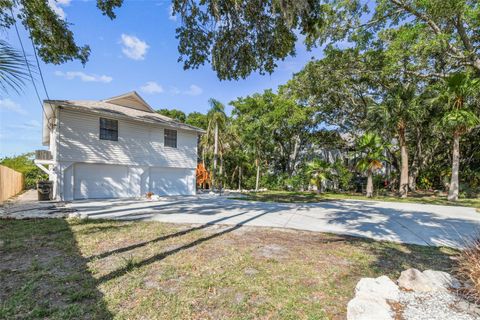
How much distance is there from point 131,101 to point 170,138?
387cm

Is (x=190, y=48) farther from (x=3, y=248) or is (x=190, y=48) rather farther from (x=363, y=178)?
(x=363, y=178)

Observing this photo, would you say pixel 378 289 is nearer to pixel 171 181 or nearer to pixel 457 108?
pixel 171 181

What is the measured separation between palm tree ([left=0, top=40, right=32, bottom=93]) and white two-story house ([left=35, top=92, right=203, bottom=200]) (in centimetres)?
1181

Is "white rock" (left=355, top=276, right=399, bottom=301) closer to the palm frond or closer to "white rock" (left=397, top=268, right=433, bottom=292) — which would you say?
"white rock" (left=397, top=268, right=433, bottom=292)

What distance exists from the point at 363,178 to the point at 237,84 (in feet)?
72.5

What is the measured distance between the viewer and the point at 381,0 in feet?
30.4

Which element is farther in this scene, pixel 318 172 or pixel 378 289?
pixel 318 172

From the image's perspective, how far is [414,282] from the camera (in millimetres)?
3016

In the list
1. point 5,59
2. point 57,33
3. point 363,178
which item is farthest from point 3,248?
point 363,178

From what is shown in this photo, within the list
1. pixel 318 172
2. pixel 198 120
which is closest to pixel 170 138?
pixel 198 120

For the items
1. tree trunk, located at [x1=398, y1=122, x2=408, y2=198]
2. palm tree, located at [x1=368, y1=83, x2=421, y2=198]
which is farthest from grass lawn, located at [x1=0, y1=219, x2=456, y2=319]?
tree trunk, located at [x1=398, y1=122, x2=408, y2=198]

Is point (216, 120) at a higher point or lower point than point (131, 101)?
lower

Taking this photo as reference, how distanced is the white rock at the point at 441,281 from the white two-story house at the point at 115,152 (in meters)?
14.0

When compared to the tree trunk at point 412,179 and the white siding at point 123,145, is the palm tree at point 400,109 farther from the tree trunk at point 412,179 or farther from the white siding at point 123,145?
the white siding at point 123,145
